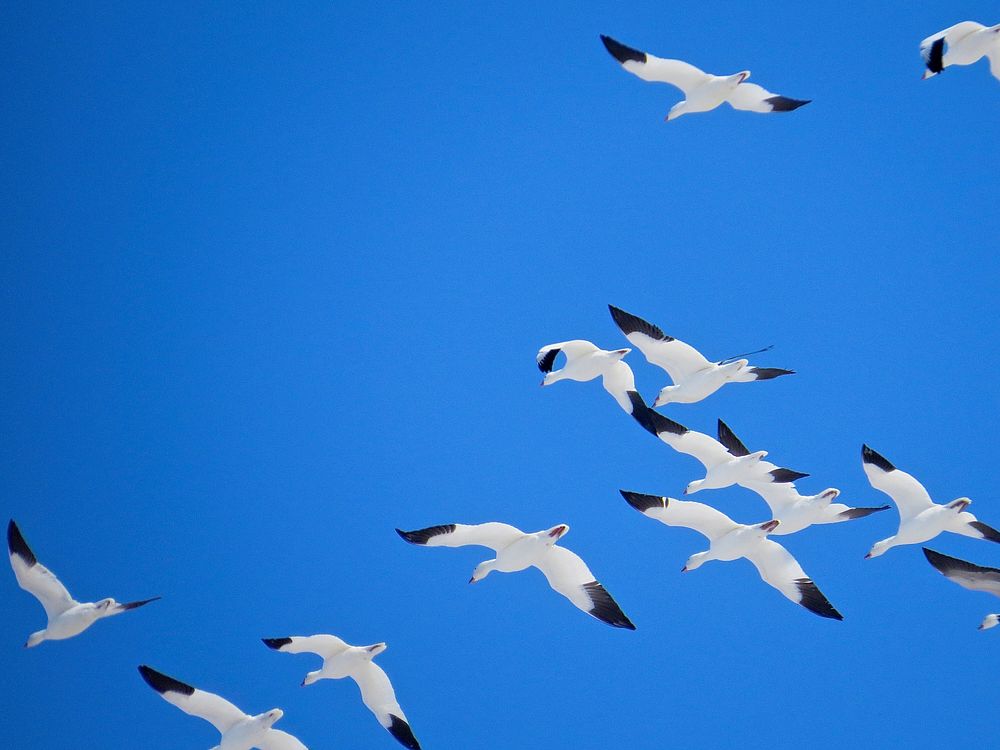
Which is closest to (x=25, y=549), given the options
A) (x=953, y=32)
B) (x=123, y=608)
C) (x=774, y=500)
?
(x=123, y=608)

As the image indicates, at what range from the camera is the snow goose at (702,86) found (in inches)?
587

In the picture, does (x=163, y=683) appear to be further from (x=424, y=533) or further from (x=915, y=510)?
(x=915, y=510)

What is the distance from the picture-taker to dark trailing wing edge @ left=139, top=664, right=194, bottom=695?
48.1ft

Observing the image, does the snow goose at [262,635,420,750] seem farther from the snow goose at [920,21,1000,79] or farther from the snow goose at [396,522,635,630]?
the snow goose at [920,21,1000,79]

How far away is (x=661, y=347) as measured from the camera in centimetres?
1491

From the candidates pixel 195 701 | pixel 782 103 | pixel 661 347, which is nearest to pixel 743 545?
pixel 661 347

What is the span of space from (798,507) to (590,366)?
2.91 metres

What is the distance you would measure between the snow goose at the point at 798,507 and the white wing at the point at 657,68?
479cm

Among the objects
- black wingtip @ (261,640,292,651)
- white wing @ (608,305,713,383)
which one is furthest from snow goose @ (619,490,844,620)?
black wingtip @ (261,640,292,651)

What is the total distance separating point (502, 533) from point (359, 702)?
14034mm

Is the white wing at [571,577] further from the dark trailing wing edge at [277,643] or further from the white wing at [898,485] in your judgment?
the white wing at [898,485]

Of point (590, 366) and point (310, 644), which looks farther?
point (590, 366)

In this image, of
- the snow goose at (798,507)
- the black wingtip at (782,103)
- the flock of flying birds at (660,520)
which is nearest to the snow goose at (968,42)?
the flock of flying birds at (660,520)

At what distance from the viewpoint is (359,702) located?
90.4 ft
